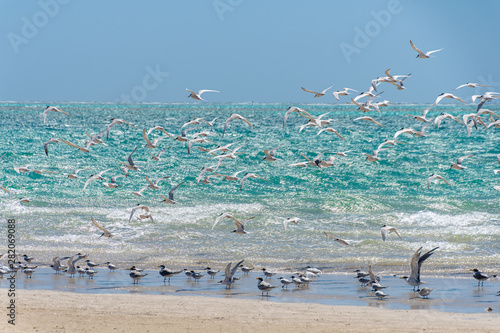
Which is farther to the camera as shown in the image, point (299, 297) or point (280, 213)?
point (280, 213)

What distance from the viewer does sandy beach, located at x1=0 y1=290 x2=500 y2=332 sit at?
413 inches

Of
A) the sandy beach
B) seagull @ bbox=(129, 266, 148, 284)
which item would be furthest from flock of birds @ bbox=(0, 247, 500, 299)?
the sandy beach

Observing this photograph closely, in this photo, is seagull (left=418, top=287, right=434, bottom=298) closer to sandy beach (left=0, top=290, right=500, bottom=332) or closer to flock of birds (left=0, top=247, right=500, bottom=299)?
flock of birds (left=0, top=247, right=500, bottom=299)

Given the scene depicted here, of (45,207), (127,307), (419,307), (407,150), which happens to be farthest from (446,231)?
(407,150)

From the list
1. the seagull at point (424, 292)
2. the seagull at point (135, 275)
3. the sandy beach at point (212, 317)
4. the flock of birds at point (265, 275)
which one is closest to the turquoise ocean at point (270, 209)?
the flock of birds at point (265, 275)

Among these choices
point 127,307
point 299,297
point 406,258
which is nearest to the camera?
point 127,307

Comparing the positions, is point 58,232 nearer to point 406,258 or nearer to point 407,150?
point 406,258

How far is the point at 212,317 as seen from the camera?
36.7 ft

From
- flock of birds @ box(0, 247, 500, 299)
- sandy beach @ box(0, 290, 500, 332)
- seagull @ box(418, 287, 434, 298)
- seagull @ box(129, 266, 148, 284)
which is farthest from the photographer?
seagull @ box(129, 266, 148, 284)

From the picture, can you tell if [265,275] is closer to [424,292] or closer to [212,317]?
[424,292]

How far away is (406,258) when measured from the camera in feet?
57.0

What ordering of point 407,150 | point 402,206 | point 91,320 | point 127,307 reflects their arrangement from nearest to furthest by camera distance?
point 91,320
point 127,307
point 402,206
point 407,150

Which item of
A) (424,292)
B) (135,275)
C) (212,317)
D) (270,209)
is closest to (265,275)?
(135,275)

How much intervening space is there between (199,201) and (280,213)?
4312 mm
